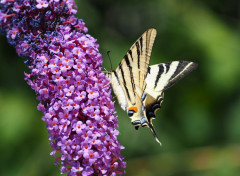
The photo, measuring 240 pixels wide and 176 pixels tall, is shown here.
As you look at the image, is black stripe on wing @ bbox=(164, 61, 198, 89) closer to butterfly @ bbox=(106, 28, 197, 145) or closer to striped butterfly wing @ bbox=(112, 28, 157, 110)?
butterfly @ bbox=(106, 28, 197, 145)

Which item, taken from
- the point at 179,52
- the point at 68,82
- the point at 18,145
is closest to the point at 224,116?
the point at 179,52

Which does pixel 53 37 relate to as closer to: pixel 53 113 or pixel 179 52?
pixel 53 113

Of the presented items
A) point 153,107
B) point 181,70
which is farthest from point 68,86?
point 181,70

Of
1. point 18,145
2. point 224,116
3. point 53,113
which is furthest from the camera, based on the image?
point 224,116

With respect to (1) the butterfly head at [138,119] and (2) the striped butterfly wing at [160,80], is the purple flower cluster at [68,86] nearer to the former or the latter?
(1) the butterfly head at [138,119]

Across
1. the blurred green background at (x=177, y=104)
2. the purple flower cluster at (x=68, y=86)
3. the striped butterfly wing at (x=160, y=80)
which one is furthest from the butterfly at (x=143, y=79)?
the blurred green background at (x=177, y=104)

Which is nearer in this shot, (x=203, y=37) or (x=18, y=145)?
(x=18, y=145)

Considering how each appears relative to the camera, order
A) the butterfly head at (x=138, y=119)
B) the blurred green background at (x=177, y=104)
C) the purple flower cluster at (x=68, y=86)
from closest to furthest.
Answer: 1. the purple flower cluster at (x=68, y=86)
2. the butterfly head at (x=138, y=119)
3. the blurred green background at (x=177, y=104)

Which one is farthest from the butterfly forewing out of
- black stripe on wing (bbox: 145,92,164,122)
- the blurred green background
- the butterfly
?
the blurred green background
